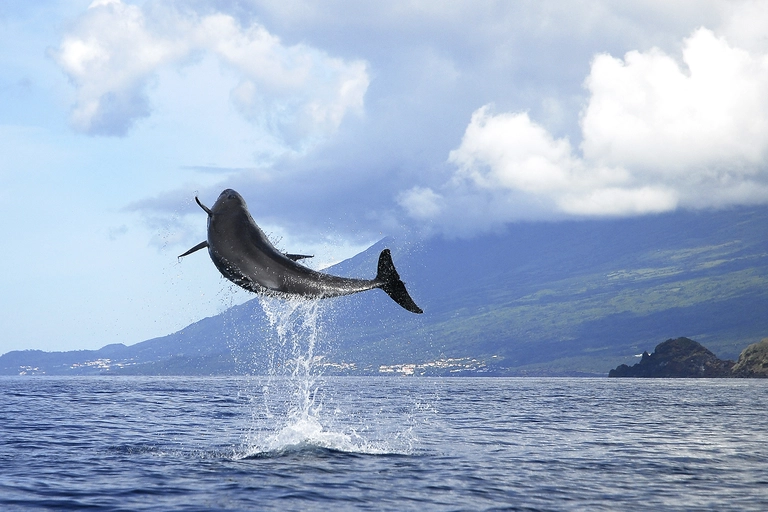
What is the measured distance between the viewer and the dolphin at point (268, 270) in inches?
713

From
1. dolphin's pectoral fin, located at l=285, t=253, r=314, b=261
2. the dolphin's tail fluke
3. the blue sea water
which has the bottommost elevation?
the blue sea water

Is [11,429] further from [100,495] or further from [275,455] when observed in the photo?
[100,495]

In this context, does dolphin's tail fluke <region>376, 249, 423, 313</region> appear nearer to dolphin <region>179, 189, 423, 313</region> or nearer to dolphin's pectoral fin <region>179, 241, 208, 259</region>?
dolphin <region>179, 189, 423, 313</region>

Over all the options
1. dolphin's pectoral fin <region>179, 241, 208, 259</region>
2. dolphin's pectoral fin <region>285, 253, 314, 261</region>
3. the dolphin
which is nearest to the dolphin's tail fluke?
the dolphin

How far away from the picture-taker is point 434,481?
943 inches

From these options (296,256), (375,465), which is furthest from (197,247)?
(375,465)

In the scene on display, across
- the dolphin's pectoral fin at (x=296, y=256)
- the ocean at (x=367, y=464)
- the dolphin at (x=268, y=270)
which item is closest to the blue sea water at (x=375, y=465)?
the ocean at (x=367, y=464)

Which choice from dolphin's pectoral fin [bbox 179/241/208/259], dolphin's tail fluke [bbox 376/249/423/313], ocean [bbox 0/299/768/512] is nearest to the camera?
dolphin's tail fluke [bbox 376/249/423/313]

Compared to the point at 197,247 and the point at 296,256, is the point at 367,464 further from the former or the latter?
the point at 197,247

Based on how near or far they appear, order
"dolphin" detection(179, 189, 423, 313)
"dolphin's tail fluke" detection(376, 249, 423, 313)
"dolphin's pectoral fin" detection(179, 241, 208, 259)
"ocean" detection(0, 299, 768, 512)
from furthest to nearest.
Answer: "ocean" detection(0, 299, 768, 512) < "dolphin's pectoral fin" detection(179, 241, 208, 259) < "dolphin's tail fluke" detection(376, 249, 423, 313) < "dolphin" detection(179, 189, 423, 313)

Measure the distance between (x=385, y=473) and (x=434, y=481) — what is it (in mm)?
1943

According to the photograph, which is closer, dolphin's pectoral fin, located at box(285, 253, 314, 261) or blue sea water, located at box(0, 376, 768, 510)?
dolphin's pectoral fin, located at box(285, 253, 314, 261)

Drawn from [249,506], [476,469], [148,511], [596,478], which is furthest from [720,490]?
[148,511]

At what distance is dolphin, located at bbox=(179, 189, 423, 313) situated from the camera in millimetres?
18109
